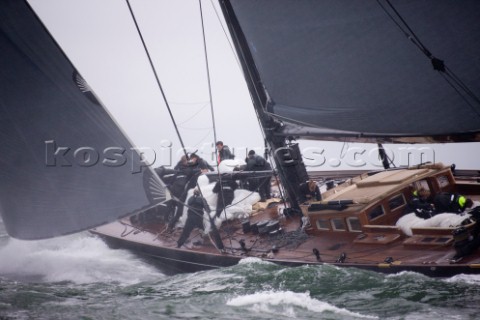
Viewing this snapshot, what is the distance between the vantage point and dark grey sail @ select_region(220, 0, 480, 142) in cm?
687

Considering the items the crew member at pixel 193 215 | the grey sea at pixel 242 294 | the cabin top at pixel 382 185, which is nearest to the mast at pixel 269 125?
the cabin top at pixel 382 185

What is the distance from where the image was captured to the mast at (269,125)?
10.3 meters

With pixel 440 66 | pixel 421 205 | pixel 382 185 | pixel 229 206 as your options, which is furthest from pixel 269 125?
pixel 440 66

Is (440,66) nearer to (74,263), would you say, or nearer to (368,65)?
(368,65)

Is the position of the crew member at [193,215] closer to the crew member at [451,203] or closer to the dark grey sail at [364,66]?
the dark grey sail at [364,66]

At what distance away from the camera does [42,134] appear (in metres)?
9.56

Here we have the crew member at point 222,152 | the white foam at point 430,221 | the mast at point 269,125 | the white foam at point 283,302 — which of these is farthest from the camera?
the crew member at point 222,152

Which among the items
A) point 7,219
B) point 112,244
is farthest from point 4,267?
point 112,244

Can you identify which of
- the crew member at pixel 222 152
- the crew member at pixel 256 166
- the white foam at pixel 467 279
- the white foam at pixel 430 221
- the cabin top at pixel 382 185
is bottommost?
the white foam at pixel 467 279

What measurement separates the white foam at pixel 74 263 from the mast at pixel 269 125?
402cm

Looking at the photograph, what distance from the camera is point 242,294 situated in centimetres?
772

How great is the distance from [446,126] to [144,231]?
9.06 metres

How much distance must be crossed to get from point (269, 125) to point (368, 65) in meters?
3.22

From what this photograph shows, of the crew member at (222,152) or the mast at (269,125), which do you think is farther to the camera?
the crew member at (222,152)
